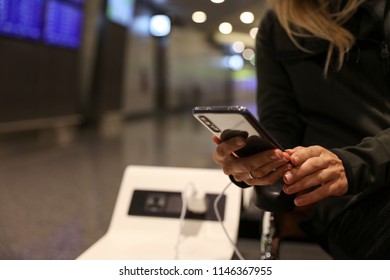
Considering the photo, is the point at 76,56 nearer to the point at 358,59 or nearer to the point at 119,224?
the point at 119,224

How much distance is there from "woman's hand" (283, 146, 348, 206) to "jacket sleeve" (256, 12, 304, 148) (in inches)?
9.0

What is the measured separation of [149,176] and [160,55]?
651 centimetres

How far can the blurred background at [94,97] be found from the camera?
61.1 inches

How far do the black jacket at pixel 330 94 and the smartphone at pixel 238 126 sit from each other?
0.17m

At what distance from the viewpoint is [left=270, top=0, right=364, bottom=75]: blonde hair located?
0.77 m

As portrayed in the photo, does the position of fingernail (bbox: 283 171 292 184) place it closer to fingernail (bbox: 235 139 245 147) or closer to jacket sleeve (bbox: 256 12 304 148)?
fingernail (bbox: 235 139 245 147)

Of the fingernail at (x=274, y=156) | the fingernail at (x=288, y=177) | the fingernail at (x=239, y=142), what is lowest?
the fingernail at (x=288, y=177)

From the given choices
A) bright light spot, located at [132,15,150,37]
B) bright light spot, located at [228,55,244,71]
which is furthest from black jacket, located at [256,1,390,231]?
bright light spot, located at [132,15,150,37]

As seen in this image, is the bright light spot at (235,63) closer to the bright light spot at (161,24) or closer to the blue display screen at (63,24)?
the bright light spot at (161,24)

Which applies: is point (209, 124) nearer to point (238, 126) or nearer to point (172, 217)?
point (238, 126)

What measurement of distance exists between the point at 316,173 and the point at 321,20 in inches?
13.7

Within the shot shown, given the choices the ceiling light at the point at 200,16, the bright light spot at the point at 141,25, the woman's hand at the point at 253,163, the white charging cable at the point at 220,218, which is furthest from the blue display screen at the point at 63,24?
the woman's hand at the point at 253,163

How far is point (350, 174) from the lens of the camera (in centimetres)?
62

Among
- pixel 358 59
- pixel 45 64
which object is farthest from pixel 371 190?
pixel 45 64
